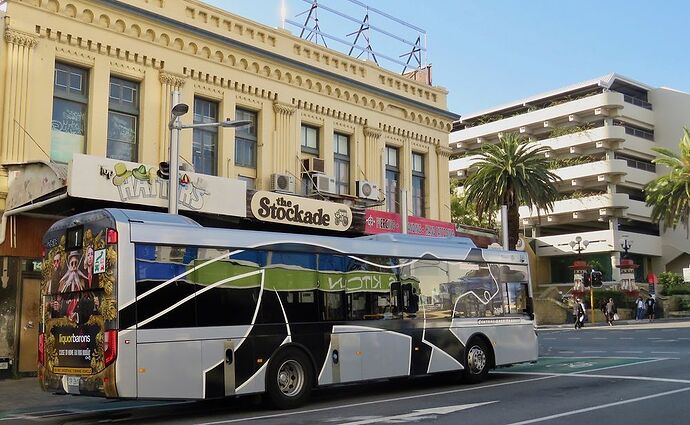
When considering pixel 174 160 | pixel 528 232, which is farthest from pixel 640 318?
pixel 174 160

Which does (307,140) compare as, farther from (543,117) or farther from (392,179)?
(543,117)

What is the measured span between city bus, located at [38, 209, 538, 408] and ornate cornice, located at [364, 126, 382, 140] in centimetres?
1234

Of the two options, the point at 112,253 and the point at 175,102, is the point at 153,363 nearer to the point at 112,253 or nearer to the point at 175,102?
the point at 112,253

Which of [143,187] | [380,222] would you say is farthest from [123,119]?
[380,222]

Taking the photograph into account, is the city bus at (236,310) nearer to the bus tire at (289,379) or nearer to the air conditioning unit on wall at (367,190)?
the bus tire at (289,379)

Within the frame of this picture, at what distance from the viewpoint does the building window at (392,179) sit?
27516 mm

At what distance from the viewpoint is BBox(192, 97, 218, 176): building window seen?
21562mm

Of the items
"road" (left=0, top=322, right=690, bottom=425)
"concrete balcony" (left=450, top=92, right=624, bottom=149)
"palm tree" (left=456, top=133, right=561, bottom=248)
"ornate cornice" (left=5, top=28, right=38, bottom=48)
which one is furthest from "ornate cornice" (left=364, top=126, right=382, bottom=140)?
"concrete balcony" (left=450, top=92, right=624, bottom=149)

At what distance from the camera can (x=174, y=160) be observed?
50.8 feet

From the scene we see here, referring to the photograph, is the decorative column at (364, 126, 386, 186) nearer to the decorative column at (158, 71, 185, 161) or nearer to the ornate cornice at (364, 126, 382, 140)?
the ornate cornice at (364, 126, 382, 140)

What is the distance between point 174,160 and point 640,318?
42.3 m

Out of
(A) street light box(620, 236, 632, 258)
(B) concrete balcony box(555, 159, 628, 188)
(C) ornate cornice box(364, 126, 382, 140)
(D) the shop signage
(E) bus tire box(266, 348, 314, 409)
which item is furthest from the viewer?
(B) concrete balcony box(555, 159, 628, 188)

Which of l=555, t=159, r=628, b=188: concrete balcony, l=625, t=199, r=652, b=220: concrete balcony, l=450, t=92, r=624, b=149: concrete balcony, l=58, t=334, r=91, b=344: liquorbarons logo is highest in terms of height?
l=450, t=92, r=624, b=149: concrete balcony

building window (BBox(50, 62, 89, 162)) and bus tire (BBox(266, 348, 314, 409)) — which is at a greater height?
building window (BBox(50, 62, 89, 162))
